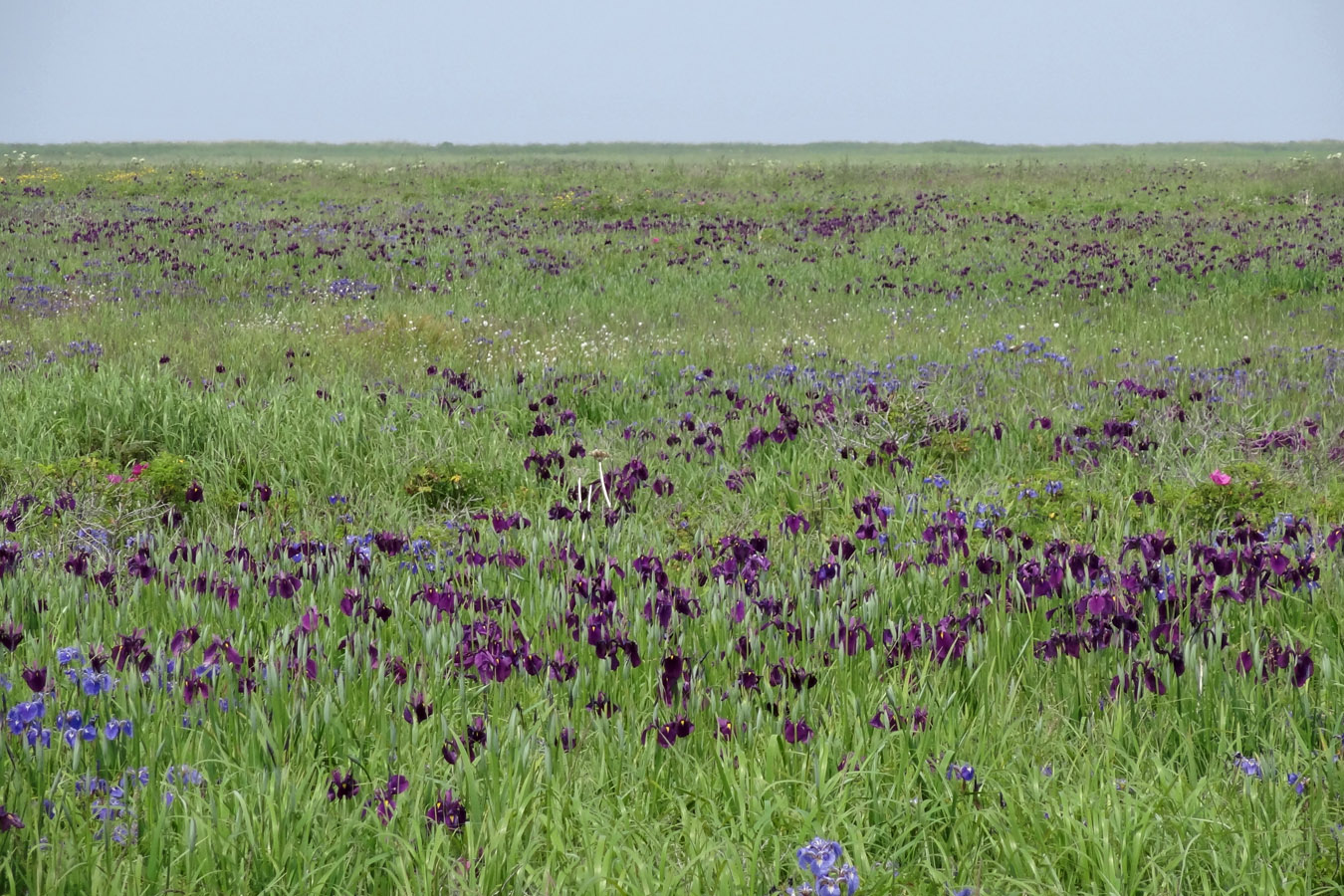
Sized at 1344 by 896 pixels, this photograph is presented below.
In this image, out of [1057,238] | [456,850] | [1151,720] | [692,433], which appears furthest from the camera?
[1057,238]

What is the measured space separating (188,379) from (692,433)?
4163mm

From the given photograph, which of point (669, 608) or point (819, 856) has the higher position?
point (819, 856)

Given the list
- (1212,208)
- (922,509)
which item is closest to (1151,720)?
(922,509)

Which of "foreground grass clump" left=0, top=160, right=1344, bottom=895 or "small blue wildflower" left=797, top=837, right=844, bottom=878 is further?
"foreground grass clump" left=0, top=160, right=1344, bottom=895

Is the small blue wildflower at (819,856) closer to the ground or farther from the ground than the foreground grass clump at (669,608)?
farther from the ground

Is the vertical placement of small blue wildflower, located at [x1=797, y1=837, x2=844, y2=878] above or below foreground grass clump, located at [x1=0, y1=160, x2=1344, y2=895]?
above

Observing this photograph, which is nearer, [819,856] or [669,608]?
[819,856]

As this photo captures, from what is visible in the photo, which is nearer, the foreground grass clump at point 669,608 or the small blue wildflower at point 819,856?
the small blue wildflower at point 819,856

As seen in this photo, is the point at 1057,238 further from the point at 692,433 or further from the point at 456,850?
the point at 456,850

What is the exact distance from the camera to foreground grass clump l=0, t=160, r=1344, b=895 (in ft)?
6.54

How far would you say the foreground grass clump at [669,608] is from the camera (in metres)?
1.99

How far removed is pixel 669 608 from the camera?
3.13 m

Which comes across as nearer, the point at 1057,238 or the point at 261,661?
the point at 261,661

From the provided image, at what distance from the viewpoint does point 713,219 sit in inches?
889
